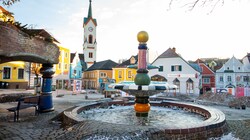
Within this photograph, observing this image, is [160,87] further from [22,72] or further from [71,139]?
[22,72]

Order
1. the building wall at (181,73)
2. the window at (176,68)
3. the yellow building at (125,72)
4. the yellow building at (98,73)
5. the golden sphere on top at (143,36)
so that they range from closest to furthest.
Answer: the golden sphere on top at (143,36) < the building wall at (181,73) < the window at (176,68) < the yellow building at (125,72) < the yellow building at (98,73)

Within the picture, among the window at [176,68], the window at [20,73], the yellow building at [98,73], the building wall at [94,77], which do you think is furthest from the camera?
the yellow building at [98,73]

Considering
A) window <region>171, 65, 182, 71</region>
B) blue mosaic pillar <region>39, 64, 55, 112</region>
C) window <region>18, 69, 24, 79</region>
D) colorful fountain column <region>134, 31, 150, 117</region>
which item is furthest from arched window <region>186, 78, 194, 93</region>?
blue mosaic pillar <region>39, 64, 55, 112</region>

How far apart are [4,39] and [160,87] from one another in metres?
5.60

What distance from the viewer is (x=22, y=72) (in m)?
36.0

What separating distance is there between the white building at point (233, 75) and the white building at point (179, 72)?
39.8 feet

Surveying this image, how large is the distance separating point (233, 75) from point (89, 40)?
48.6m

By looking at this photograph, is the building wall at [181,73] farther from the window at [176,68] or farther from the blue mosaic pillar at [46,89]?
the blue mosaic pillar at [46,89]

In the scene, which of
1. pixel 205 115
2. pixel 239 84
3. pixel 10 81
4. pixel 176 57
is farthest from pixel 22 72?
pixel 239 84

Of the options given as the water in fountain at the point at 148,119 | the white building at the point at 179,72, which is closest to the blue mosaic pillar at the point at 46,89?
the water in fountain at the point at 148,119

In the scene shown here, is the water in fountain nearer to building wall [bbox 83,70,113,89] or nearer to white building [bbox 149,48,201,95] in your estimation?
white building [bbox 149,48,201,95]

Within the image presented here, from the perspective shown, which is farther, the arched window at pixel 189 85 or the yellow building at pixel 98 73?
the yellow building at pixel 98 73

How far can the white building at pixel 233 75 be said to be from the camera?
48.6 m

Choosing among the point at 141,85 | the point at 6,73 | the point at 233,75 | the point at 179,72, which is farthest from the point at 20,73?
the point at 233,75
